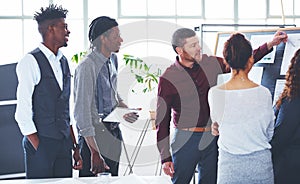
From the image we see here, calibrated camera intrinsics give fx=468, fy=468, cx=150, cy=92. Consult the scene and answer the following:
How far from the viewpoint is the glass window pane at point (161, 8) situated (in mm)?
6312

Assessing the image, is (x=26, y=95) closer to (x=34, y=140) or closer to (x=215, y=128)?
(x=34, y=140)

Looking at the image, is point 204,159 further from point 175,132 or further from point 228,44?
point 228,44

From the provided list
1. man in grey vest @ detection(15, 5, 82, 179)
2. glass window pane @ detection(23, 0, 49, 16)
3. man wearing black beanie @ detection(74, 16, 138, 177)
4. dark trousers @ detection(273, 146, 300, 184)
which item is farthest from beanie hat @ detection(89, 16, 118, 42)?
glass window pane @ detection(23, 0, 49, 16)

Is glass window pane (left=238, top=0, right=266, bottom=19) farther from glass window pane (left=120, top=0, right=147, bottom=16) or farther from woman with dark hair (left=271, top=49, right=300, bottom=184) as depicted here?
woman with dark hair (left=271, top=49, right=300, bottom=184)

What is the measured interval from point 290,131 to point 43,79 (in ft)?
5.01

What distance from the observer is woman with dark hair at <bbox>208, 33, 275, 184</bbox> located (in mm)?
2637

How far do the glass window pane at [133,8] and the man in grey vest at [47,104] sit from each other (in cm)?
321

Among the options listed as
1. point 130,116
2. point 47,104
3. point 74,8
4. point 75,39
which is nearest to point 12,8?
point 74,8

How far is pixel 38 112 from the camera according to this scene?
2926mm

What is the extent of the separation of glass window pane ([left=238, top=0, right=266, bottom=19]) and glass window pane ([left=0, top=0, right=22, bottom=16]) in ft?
9.62

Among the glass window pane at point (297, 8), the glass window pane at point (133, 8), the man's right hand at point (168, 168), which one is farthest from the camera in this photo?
the glass window pane at point (297, 8)

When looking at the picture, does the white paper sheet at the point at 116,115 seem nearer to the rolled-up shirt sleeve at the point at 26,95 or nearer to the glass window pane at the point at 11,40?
the rolled-up shirt sleeve at the point at 26,95

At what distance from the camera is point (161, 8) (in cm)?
634

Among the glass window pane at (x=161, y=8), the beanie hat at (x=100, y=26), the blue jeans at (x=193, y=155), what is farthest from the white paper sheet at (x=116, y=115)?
the glass window pane at (x=161, y=8)
